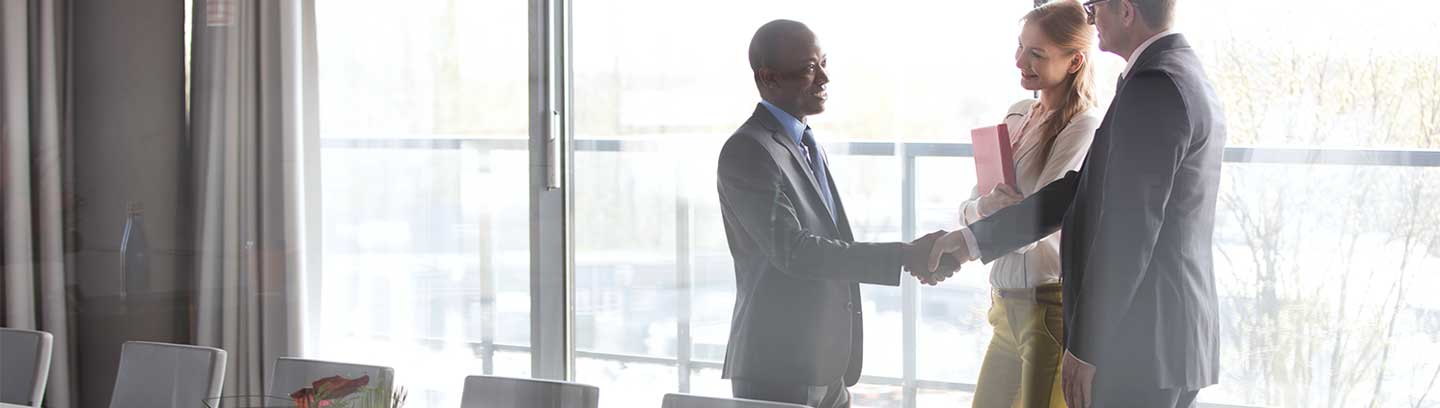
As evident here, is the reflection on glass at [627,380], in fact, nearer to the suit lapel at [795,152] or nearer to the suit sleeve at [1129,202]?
the suit lapel at [795,152]

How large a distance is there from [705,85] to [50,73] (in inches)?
122

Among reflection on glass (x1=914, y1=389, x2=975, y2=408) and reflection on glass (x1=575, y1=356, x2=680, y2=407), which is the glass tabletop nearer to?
reflection on glass (x1=575, y1=356, x2=680, y2=407)

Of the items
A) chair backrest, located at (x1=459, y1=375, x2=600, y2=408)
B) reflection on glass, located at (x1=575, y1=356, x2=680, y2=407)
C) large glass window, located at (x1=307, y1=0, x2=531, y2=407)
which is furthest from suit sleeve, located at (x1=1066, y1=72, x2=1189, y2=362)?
large glass window, located at (x1=307, y1=0, x2=531, y2=407)

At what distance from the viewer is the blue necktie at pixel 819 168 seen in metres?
3.76

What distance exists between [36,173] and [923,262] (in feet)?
13.2

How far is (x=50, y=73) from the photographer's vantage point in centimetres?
517

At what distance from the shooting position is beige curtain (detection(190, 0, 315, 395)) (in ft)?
16.4

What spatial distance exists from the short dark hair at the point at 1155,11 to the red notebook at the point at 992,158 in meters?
0.58

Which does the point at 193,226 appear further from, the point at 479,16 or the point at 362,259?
the point at 479,16

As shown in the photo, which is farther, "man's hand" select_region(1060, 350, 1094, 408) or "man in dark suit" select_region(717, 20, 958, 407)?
"man in dark suit" select_region(717, 20, 958, 407)

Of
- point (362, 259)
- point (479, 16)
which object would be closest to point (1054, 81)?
point (479, 16)

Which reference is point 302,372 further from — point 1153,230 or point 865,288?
point 1153,230

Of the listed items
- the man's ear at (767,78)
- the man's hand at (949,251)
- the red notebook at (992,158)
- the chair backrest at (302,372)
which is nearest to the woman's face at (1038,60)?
the red notebook at (992,158)

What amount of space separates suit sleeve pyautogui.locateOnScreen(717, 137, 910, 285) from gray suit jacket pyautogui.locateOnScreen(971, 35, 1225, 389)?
2.42ft
